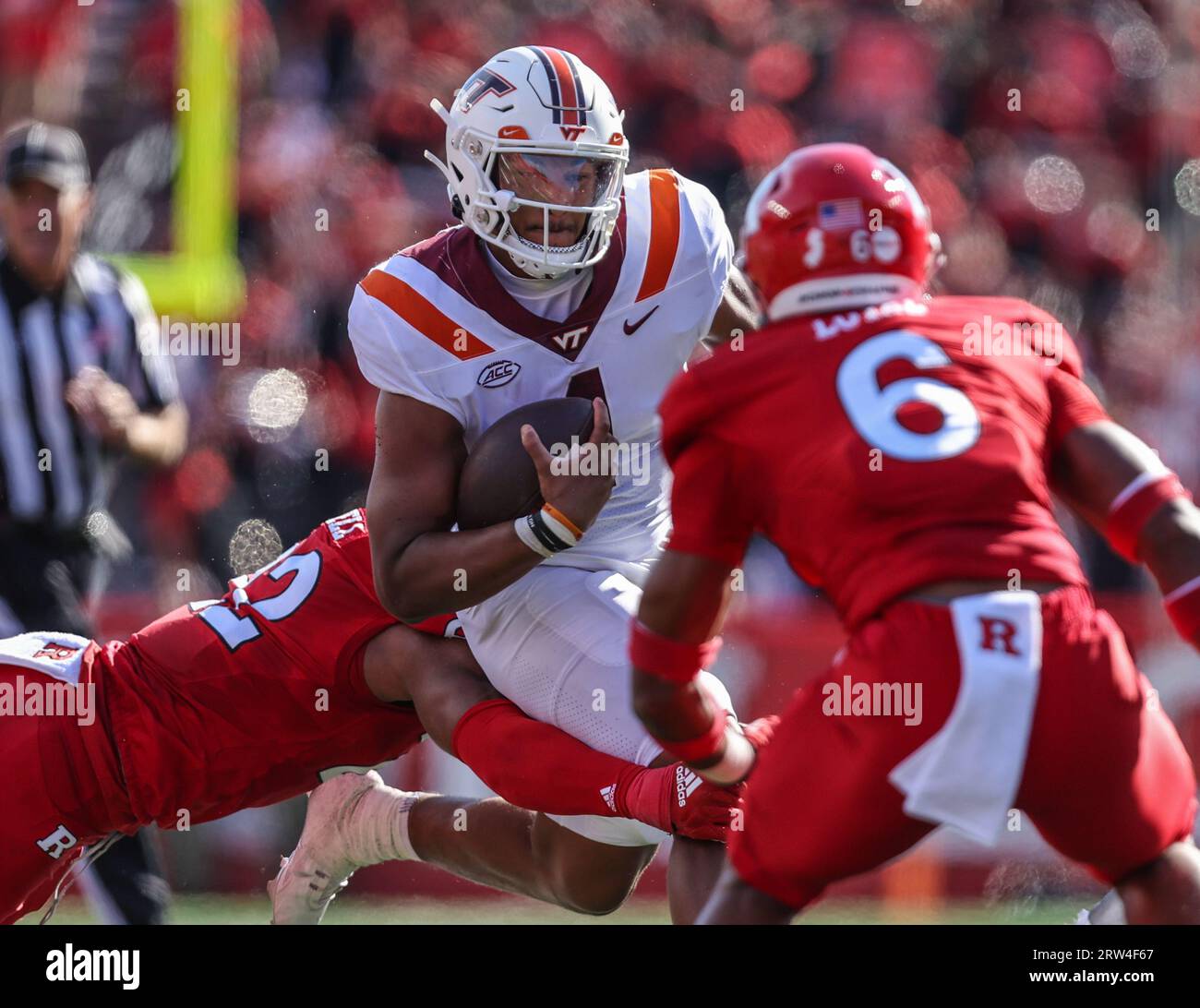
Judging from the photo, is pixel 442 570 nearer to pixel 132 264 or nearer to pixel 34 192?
pixel 34 192

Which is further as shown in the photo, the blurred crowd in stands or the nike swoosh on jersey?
the blurred crowd in stands

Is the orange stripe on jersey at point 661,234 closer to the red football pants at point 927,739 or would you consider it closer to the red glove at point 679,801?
the red glove at point 679,801

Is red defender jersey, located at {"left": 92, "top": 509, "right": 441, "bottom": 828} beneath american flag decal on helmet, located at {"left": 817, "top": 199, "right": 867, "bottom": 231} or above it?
beneath

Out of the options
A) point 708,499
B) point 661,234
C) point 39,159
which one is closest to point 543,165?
point 661,234

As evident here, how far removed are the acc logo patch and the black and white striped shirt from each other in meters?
1.82

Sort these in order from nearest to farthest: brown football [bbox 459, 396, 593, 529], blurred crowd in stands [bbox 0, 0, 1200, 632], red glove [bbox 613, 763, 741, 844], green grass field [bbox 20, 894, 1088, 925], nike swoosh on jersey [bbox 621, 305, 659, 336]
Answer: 1. red glove [bbox 613, 763, 741, 844]
2. brown football [bbox 459, 396, 593, 529]
3. nike swoosh on jersey [bbox 621, 305, 659, 336]
4. green grass field [bbox 20, 894, 1088, 925]
5. blurred crowd in stands [bbox 0, 0, 1200, 632]

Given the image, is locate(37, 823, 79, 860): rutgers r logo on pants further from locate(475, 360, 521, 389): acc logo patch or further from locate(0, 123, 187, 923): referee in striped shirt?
locate(475, 360, 521, 389): acc logo patch

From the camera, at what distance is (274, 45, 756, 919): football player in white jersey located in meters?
3.53

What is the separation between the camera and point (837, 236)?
273cm

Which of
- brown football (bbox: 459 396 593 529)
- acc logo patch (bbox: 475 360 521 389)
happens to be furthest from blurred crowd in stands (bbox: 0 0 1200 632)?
brown football (bbox: 459 396 593 529)

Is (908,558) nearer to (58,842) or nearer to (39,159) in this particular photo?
(58,842)

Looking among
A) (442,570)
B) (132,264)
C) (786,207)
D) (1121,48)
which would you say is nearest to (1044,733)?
(786,207)

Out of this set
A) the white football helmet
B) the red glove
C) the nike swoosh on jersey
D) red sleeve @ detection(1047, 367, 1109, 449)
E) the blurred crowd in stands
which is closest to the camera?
red sleeve @ detection(1047, 367, 1109, 449)

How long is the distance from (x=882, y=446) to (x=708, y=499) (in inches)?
10.6
